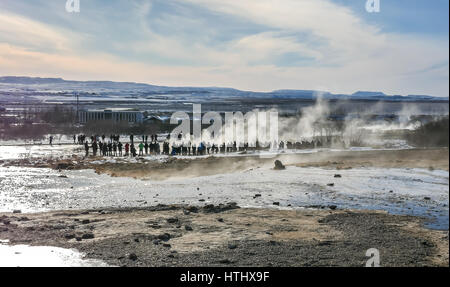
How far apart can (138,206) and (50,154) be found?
21.9m

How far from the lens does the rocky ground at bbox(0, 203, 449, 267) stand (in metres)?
10.5

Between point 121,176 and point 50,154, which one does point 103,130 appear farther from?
point 121,176

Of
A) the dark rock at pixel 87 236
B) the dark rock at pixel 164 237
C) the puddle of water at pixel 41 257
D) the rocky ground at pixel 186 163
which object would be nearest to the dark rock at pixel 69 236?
the dark rock at pixel 87 236

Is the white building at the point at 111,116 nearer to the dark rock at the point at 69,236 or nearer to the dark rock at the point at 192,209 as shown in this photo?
the dark rock at the point at 192,209

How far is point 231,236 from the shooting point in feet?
42.2

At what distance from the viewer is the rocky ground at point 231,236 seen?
1049 centimetres

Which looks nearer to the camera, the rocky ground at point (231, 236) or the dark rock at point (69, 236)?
the rocky ground at point (231, 236)

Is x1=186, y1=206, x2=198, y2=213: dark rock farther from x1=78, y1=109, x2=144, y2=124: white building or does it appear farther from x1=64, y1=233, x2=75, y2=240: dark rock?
x1=78, y1=109, x2=144, y2=124: white building

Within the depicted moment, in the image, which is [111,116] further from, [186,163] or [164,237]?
[164,237]

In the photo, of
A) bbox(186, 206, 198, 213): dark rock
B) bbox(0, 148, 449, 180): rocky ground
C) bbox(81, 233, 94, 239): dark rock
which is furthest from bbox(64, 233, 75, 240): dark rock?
bbox(0, 148, 449, 180): rocky ground

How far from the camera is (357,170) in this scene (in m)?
21.5

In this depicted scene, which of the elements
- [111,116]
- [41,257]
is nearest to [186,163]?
[41,257]
